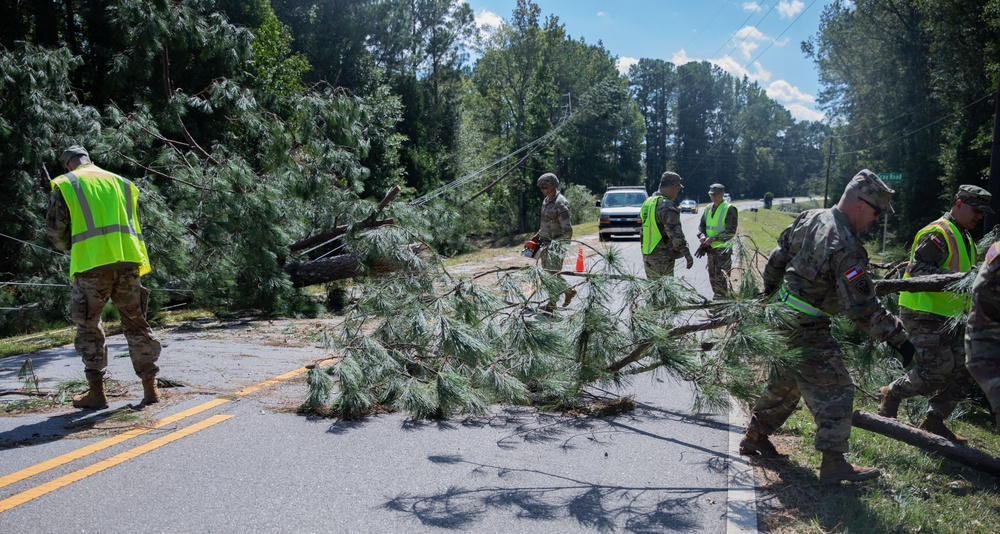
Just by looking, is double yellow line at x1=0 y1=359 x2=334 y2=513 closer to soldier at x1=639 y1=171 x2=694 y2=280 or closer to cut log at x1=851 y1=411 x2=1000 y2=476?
cut log at x1=851 y1=411 x2=1000 y2=476

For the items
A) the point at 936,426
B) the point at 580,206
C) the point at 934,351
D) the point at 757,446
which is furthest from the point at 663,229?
the point at 580,206

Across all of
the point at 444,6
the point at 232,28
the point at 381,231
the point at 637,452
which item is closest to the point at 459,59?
the point at 444,6

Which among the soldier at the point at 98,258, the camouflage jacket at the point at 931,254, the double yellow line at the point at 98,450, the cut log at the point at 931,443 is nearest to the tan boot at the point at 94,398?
the soldier at the point at 98,258

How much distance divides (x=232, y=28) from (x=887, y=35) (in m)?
35.8

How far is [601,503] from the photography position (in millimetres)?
3686

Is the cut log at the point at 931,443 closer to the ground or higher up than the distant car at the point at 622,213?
closer to the ground

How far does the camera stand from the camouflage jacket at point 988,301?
10.3 feet

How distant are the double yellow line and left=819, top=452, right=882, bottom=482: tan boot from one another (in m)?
4.00

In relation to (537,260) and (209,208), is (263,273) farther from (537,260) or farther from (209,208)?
(537,260)

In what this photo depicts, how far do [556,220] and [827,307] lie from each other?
4.29 m

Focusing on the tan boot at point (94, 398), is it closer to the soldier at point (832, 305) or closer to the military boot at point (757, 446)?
the military boot at point (757, 446)

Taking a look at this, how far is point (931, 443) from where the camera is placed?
4.18 metres

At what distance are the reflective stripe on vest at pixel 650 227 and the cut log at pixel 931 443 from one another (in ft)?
11.3

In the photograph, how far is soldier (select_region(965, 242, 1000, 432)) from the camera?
3105mm
